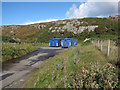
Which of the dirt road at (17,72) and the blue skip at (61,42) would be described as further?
the blue skip at (61,42)

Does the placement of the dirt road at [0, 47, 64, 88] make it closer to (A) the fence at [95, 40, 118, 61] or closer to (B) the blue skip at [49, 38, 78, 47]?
(A) the fence at [95, 40, 118, 61]

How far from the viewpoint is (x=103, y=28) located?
148ft

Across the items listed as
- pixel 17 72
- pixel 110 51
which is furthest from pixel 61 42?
pixel 17 72

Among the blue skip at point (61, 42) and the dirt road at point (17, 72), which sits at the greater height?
the blue skip at point (61, 42)

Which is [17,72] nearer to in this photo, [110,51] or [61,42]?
[110,51]

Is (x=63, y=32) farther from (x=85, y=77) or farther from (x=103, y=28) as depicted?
(x=85, y=77)

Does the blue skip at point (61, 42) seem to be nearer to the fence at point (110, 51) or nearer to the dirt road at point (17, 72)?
the fence at point (110, 51)

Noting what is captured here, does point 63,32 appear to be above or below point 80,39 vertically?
above

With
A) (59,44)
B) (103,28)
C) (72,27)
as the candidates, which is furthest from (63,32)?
(59,44)

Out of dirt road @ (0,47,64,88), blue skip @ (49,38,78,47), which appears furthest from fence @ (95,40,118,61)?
blue skip @ (49,38,78,47)

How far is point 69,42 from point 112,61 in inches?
822

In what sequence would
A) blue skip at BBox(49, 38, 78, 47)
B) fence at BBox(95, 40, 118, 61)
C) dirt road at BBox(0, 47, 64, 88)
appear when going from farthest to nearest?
blue skip at BBox(49, 38, 78, 47)
fence at BBox(95, 40, 118, 61)
dirt road at BBox(0, 47, 64, 88)

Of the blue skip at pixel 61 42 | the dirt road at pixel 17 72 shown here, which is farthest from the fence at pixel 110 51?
the blue skip at pixel 61 42

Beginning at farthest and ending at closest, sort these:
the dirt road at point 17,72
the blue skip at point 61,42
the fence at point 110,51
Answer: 1. the blue skip at point 61,42
2. the fence at point 110,51
3. the dirt road at point 17,72
